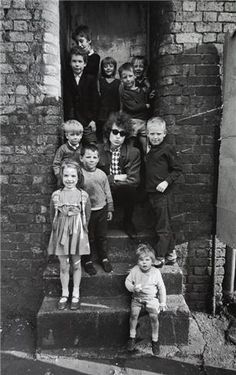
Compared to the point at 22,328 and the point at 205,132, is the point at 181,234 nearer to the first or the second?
the point at 205,132

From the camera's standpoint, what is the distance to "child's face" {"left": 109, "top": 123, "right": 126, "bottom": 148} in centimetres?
388

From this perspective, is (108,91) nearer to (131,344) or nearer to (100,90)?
(100,90)

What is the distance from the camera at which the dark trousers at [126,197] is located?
13.1 ft

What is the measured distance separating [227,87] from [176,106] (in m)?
0.59

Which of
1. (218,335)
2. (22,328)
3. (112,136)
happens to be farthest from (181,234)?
(22,328)

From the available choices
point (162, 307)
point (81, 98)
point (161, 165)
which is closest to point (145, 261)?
point (162, 307)

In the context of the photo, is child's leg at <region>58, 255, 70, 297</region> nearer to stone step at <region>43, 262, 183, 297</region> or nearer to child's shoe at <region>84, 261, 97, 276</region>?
stone step at <region>43, 262, 183, 297</region>

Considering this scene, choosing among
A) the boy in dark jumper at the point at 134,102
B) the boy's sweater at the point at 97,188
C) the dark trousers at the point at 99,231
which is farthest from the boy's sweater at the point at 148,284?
the boy in dark jumper at the point at 134,102

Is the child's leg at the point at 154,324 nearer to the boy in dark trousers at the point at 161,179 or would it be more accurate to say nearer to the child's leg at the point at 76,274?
the boy in dark trousers at the point at 161,179

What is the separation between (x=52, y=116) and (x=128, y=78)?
1.03 metres

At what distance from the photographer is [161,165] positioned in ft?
12.3

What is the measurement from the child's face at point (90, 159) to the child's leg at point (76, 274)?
36.9 inches

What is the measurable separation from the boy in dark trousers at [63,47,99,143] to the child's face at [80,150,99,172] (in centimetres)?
67

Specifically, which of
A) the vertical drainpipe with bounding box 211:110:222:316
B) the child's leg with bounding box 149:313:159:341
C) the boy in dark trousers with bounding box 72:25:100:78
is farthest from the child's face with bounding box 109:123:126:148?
the child's leg with bounding box 149:313:159:341
